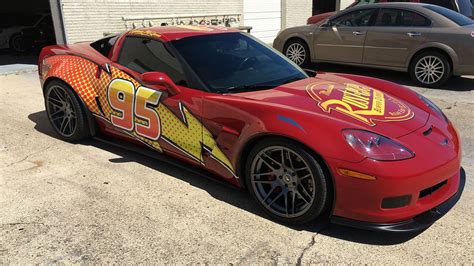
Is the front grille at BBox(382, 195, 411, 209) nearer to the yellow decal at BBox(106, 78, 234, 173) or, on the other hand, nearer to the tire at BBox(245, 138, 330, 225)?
the tire at BBox(245, 138, 330, 225)

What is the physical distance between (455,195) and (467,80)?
6048 mm

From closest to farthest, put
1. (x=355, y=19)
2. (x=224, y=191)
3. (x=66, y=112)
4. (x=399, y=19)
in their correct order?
(x=224, y=191)
(x=66, y=112)
(x=399, y=19)
(x=355, y=19)

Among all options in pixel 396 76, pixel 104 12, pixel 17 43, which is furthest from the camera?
pixel 17 43

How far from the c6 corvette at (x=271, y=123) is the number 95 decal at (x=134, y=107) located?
1cm

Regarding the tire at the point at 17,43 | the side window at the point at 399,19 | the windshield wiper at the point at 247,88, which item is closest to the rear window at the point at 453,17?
the side window at the point at 399,19

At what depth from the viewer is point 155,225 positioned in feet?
10.2

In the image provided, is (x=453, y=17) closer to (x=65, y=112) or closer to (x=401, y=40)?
(x=401, y=40)

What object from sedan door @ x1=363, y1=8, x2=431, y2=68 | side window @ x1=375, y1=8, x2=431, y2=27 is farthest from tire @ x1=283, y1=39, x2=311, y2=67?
side window @ x1=375, y1=8, x2=431, y2=27

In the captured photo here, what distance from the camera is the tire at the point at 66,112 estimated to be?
445 cm

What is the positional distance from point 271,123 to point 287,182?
453mm

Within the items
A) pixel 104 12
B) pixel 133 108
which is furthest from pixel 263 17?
pixel 133 108

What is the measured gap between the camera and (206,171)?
3.71 metres

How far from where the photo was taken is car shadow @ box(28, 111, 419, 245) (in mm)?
2936

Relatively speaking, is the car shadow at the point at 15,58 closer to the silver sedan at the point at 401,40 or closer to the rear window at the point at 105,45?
the rear window at the point at 105,45
